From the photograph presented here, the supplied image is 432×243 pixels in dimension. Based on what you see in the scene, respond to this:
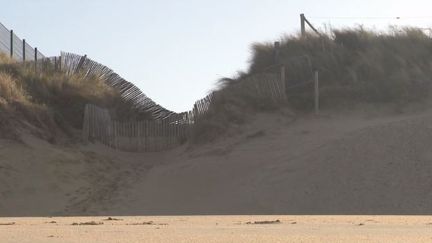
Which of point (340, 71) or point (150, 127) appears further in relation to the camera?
point (340, 71)

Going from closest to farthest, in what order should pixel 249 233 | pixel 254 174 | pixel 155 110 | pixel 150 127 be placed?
1. pixel 249 233
2. pixel 254 174
3. pixel 150 127
4. pixel 155 110

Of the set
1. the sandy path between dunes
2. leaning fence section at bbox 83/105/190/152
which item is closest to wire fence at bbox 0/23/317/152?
leaning fence section at bbox 83/105/190/152

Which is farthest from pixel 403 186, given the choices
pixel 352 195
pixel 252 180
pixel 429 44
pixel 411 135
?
pixel 429 44

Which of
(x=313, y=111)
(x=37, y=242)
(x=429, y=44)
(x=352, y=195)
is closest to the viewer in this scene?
(x=37, y=242)

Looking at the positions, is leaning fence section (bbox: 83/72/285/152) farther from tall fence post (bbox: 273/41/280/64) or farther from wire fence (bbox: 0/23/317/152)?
tall fence post (bbox: 273/41/280/64)

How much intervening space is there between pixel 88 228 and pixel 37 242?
2260 millimetres

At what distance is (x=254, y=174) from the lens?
1716cm

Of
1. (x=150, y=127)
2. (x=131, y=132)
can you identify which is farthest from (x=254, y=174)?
(x=131, y=132)

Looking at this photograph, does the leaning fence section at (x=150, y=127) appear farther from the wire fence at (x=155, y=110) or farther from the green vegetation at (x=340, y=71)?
the green vegetation at (x=340, y=71)

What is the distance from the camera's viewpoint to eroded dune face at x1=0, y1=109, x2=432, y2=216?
14812 mm

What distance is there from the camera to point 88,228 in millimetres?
9844

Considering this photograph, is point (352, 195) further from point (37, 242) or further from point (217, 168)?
point (37, 242)

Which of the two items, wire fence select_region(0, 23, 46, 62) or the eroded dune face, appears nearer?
the eroded dune face

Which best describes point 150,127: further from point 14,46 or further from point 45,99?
point 14,46
